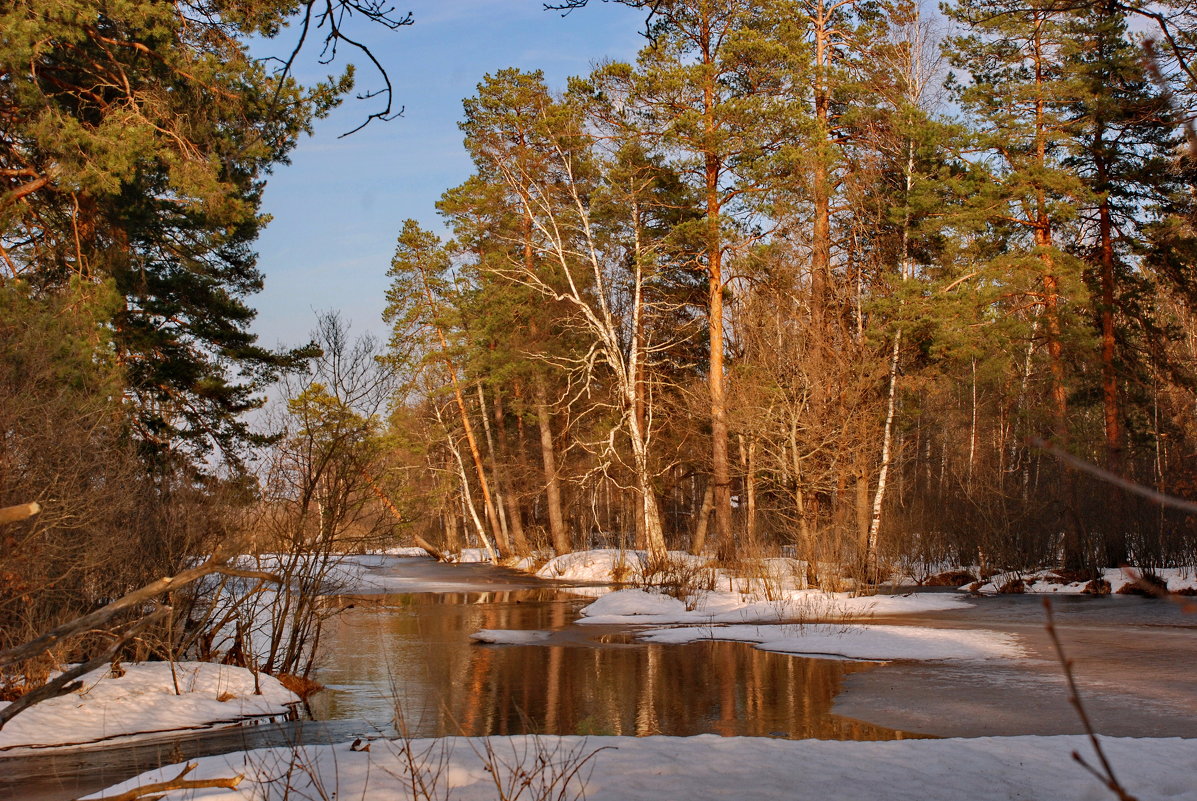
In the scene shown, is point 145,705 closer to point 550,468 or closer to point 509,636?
point 509,636

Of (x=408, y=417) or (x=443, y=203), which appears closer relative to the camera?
(x=443, y=203)

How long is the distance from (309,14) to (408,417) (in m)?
42.8

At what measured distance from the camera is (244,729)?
33.3ft

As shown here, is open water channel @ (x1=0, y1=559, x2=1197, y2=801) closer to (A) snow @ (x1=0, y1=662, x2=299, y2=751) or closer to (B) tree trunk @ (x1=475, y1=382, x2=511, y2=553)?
(A) snow @ (x1=0, y1=662, x2=299, y2=751)

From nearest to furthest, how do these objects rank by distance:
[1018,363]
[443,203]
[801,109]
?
[801,109]
[1018,363]
[443,203]

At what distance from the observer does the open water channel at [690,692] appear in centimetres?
907

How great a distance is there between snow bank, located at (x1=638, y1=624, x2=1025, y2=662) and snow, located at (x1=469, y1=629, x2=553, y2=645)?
5.92 ft

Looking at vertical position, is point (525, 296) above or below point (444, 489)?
above

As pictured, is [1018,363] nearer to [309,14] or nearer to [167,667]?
[167,667]

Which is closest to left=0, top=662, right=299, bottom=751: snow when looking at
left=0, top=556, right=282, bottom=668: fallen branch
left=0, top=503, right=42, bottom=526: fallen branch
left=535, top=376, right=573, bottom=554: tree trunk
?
left=0, top=556, right=282, bottom=668: fallen branch

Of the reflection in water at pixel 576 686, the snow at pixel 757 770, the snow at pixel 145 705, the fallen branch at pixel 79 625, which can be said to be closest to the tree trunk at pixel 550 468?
the reflection in water at pixel 576 686

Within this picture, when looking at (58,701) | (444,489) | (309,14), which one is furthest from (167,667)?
(444,489)

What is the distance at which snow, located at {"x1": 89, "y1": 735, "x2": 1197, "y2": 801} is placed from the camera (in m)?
6.29

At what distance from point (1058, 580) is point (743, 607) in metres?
8.82
